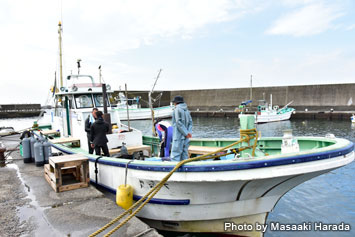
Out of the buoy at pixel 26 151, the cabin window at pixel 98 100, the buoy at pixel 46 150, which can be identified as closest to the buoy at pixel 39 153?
the buoy at pixel 46 150

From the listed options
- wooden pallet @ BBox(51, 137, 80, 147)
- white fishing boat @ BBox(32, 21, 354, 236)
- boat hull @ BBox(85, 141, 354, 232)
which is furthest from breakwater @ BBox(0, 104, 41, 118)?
boat hull @ BBox(85, 141, 354, 232)

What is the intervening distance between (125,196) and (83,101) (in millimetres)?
4635

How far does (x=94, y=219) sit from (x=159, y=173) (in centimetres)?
136

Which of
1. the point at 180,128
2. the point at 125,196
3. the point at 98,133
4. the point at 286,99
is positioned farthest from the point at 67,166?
the point at 286,99

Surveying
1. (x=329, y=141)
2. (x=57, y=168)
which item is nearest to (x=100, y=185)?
(x=57, y=168)

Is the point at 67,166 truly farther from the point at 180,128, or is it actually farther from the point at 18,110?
the point at 18,110

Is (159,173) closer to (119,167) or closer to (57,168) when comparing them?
(119,167)

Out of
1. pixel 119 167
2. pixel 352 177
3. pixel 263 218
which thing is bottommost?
pixel 352 177

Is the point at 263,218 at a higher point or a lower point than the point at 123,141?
lower

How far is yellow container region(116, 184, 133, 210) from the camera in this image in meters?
5.13

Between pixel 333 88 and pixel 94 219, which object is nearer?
pixel 94 219

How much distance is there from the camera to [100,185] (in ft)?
21.5

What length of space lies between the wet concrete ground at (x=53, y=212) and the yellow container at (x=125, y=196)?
0.11 m

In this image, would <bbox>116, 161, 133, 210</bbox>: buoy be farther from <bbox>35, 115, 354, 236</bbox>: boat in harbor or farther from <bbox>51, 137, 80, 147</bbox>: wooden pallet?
<bbox>51, 137, 80, 147</bbox>: wooden pallet
